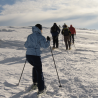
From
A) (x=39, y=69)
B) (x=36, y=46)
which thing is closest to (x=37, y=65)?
(x=39, y=69)

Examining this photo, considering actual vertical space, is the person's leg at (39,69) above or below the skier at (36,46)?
below

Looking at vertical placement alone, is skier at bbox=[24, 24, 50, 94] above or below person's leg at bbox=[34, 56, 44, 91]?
above

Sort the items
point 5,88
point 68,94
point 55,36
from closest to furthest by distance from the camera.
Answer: point 68,94, point 5,88, point 55,36

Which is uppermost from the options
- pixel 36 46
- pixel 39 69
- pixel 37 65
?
pixel 36 46

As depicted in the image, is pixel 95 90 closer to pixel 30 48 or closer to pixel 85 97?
pixel 85 97

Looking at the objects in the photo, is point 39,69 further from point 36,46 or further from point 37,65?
point 36,46

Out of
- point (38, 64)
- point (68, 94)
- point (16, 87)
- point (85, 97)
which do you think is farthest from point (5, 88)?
point (85, 97)

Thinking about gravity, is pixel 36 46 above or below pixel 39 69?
above

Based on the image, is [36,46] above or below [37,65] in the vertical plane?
above

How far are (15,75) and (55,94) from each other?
175 centimetres

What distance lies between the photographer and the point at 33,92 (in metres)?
2.57

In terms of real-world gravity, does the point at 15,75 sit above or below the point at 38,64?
below

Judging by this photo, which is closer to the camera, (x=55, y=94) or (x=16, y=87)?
(x=55, y=94)

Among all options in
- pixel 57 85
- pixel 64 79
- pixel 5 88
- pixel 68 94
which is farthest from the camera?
pixel 64 79
